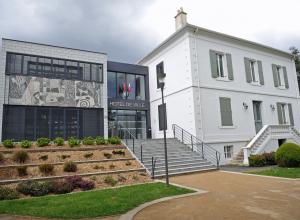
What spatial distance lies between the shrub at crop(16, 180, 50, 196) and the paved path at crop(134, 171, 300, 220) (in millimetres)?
3815

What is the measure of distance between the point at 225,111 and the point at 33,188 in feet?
42.6

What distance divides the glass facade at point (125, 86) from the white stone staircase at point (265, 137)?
942 centimetres

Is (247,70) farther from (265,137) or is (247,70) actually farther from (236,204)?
(236,204)

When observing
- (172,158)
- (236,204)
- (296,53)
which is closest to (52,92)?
(172,158)

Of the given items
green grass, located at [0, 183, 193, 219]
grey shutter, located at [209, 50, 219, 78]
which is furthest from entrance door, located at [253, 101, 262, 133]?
green grass, located at [0, 183, 193, 219]

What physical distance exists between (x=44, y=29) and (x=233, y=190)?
1346 centimetres

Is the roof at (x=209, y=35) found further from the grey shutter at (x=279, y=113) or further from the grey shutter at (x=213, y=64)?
the grey shutter at (x=279, y=113)

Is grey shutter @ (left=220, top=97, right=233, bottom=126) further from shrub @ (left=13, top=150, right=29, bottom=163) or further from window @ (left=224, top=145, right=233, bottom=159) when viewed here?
shrub @ (left=13, top=150, right=29, bottom=163)

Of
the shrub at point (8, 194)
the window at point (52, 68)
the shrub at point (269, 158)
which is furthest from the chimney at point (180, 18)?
the shrub at point (8, 194)

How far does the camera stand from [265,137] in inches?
653

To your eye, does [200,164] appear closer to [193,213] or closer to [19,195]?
[193,213]

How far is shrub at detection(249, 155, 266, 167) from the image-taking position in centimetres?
1405

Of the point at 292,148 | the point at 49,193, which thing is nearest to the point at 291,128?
the point at 292,148

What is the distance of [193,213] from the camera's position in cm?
541
